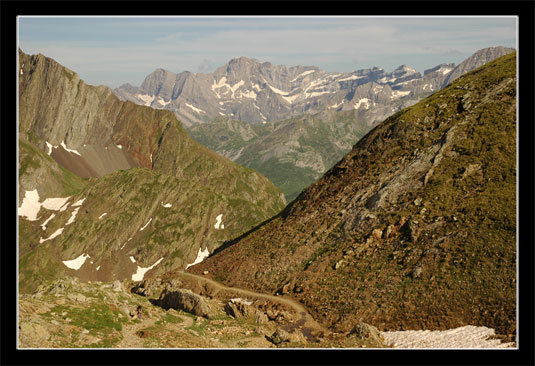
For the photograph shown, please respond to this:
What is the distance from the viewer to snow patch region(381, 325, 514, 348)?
50.8 m

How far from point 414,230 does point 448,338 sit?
23.7 meters

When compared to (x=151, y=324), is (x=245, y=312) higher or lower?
lower

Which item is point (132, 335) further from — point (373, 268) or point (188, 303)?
point (373, 268)

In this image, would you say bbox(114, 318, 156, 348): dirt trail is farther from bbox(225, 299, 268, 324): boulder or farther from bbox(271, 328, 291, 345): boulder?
bbox(271, 328, 291, 345): boulder

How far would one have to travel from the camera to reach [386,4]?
114 ft

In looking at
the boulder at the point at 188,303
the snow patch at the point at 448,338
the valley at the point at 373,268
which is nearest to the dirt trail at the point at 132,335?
the valley at the point at 373,268

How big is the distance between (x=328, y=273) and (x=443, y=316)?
23693mm

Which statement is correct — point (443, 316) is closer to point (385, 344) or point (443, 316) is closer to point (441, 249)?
point (385, 344)

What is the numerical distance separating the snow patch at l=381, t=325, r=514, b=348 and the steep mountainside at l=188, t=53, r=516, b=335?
5.03 ft

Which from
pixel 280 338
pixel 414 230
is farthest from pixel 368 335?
pixel 414 230

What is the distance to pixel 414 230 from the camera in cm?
7500

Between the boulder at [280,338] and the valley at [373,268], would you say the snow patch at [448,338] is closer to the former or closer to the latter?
the valley at [373,268]

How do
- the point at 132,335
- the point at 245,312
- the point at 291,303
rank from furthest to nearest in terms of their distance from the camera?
the point at 291,303
the point at 245,312
the point at 132,335

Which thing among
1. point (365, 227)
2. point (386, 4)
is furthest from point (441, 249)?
point (386, 4)
